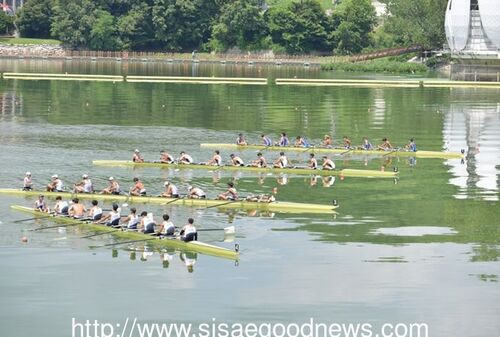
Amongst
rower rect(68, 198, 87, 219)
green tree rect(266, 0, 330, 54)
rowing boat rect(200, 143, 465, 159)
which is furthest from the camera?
green tree rect(266, 0, 330, 54)

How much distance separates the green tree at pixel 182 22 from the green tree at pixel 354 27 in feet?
71.1

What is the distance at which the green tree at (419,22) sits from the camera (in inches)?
6329

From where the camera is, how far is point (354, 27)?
176000mm

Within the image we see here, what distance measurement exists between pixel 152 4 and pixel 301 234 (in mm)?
144813

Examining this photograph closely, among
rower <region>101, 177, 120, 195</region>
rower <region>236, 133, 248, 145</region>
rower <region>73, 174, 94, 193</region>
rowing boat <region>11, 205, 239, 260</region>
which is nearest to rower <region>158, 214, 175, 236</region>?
→ rowing boat <region>11, 205, 239, 260</region>

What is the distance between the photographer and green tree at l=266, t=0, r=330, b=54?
179250 millimetres

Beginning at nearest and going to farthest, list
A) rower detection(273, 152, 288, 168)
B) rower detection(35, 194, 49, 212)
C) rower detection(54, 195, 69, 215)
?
rower detection(54, 195, 69, 215), rower detection(35, 194, 49, 212), rower detection(273, 152, 288, 168)

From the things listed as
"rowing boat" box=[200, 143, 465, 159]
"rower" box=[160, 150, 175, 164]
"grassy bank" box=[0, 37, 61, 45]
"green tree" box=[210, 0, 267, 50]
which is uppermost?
"green tree" box=[210, 0, 267, 50]

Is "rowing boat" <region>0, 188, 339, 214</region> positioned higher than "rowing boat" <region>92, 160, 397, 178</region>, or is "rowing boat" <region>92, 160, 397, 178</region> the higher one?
"rowing boat" <region>92, 160, 397, 178</region>

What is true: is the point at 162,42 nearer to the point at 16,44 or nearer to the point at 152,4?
the point at 152,4

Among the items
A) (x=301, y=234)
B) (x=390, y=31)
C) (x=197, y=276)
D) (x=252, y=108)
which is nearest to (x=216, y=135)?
(x=252, y=108)

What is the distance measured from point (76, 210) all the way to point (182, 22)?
452ft

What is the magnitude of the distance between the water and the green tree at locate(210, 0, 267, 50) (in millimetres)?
92304

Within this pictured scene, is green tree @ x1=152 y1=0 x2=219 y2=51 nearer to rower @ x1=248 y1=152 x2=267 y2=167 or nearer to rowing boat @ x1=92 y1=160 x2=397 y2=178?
rowing boat @ x1=92 y1=160 x2=397 y2=178
